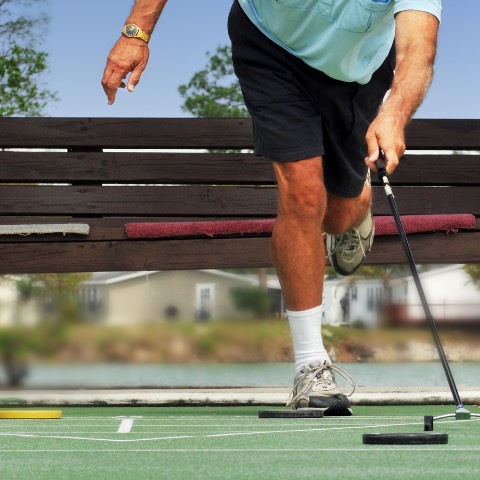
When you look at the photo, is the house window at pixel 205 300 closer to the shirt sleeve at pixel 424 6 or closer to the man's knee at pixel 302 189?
the man's knee at pixel 302 189

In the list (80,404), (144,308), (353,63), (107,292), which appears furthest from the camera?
(107,292)

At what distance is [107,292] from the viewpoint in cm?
480

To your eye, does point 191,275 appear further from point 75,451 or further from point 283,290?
point 75,451

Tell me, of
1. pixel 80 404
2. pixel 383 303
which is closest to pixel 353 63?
pixel 80 404

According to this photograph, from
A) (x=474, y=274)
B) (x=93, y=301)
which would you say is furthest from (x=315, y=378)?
(x=474, y=274)

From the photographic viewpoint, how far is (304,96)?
3254 mm

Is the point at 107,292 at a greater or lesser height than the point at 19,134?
lesser

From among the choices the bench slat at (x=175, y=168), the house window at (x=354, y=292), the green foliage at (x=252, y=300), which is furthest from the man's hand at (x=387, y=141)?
the house window at (x=354, y=292)

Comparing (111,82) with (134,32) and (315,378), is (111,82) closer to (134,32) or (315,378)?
(134,32)

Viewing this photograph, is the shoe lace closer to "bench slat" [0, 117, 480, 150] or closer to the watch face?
the watch face

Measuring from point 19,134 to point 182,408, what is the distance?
7.03 ft

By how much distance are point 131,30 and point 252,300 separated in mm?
1698

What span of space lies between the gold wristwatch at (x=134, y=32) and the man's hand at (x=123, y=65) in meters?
0.02

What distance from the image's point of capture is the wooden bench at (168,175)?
515cm
